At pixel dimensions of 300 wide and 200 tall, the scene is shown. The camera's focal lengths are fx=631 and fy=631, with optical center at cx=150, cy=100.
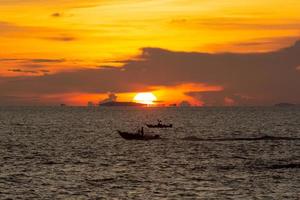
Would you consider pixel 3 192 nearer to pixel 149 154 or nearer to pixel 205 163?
pixel 205 163

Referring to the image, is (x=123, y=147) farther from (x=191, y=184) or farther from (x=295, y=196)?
(x=295, y=196)

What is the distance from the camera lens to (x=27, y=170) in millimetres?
82812

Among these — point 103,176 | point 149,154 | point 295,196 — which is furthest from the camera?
point 149,154

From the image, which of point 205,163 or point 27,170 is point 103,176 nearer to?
point 27,170

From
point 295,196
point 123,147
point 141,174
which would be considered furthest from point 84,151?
point 295,196

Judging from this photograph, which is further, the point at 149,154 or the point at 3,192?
the point at 149,154

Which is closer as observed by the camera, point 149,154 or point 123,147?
point 149,154

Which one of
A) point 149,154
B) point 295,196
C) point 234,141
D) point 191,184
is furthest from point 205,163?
point 234,141

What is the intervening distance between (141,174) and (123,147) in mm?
44878

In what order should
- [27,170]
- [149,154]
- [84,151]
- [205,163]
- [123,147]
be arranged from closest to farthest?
[27,170]
[205,163]
[149,154]
[84,151]
[123,147]

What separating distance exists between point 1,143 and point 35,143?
285 inches

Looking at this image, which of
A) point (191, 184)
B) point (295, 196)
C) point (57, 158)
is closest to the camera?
point (295, 196)

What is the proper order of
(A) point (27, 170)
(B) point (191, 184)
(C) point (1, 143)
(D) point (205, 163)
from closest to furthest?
(B) point (191, 184)
(A) point (27, 170)
(D) point (205, 163)
(C) point (1, 143)

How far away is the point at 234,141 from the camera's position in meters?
142
